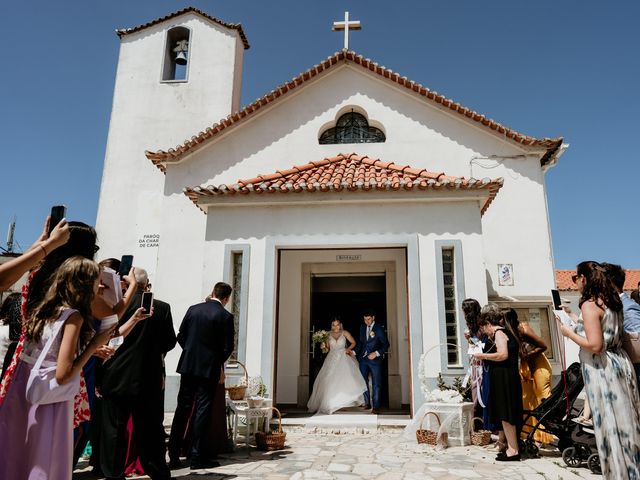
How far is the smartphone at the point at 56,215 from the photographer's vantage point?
2.73 m

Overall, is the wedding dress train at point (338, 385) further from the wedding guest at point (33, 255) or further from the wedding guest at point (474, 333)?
the wedding guest at point (33, 255)

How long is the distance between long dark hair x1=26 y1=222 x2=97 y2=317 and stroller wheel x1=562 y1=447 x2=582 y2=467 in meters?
5.41

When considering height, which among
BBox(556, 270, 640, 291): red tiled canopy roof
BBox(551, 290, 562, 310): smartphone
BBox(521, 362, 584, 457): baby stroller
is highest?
BBox(556, 270, 640, 291): red tiled canopy roof

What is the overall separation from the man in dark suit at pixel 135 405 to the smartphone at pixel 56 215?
1.54 metres

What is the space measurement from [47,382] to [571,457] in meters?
5.44

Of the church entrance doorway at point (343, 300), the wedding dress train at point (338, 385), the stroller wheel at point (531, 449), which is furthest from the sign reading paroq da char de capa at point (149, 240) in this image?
the stroller wheel at point (531, 449)

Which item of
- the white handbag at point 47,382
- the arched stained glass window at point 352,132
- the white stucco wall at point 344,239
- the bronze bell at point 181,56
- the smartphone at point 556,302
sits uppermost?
the bronze bell at point 181,56

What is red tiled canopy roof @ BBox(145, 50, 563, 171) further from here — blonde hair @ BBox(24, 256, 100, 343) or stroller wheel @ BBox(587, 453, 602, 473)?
blonde hair @ BBox(24, 256, 100, 343)

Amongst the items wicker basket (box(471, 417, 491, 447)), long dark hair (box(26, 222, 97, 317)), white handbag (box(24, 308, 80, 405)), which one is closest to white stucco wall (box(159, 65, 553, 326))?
wicker basket (box(471, 417, 491, 447))

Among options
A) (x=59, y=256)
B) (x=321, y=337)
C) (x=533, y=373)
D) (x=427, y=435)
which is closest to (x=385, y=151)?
(x=321, y=337)

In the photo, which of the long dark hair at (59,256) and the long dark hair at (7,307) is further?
the long dark hair at (7,307)

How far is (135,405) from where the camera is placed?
454 centimetres

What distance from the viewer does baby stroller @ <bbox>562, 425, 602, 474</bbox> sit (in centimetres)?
510

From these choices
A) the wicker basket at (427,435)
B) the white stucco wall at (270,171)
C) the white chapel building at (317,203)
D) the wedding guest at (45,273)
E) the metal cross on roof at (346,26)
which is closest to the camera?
the wedding guest at (45,273)
